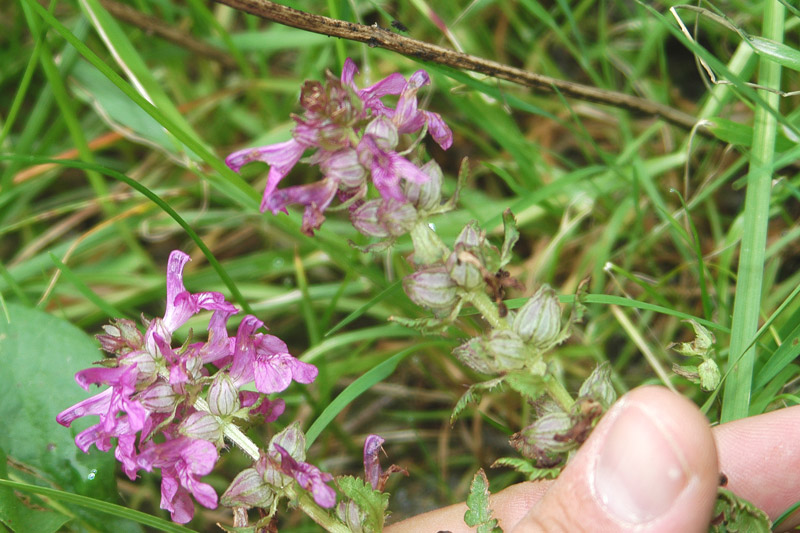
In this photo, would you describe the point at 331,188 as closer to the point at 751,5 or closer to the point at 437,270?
the point at 437,270

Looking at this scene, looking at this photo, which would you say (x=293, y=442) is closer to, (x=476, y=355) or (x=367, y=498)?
(x=367, y=498)

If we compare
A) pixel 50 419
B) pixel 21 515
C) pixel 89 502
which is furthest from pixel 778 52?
pixel 21 515

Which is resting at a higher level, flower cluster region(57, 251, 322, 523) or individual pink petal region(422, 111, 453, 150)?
individual pink petal region(422, 111, 453, 150)

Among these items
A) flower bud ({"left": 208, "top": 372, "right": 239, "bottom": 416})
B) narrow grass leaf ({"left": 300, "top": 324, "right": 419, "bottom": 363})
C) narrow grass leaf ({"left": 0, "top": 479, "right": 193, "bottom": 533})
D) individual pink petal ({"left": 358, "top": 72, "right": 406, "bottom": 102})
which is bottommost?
narrow grass leaf ({"left": 300, "top": 324, "right": 419, "bottom": 363})

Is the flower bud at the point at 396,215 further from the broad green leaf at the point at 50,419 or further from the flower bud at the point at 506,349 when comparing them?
the broad green leaf at the point at 50,419

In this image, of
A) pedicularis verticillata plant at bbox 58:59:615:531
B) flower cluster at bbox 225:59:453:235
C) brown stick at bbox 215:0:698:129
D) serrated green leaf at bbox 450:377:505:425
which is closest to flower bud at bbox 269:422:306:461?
pedicularis verticillata plant at bbox 58:59:615:531

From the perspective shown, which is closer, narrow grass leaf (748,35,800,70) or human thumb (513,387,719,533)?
human thumb (513,387,719,533)

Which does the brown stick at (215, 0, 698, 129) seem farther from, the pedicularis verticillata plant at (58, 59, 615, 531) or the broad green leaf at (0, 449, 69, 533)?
the broad green leaf at (0, 449, 69, 533)

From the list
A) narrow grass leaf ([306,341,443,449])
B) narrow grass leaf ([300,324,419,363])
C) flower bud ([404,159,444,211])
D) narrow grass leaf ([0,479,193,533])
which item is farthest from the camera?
narrow grass leaf ([300,324,419,363])
